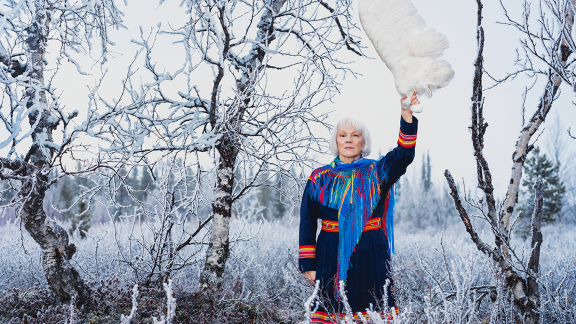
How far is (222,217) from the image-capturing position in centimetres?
341

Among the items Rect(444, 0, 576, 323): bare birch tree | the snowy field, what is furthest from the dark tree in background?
Rect(444, 0, 576, 323): bare birch tree

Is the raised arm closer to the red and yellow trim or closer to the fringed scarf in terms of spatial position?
the fringed scarf

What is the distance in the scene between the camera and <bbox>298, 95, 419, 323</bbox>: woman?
2.28 metres

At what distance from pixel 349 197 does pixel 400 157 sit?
1.40 ft

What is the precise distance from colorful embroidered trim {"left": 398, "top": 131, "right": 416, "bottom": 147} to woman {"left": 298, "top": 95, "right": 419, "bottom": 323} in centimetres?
1

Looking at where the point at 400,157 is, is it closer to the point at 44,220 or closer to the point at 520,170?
the point at 520,170

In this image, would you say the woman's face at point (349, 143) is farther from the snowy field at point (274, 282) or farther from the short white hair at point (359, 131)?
the snowy field at point (274, 282)

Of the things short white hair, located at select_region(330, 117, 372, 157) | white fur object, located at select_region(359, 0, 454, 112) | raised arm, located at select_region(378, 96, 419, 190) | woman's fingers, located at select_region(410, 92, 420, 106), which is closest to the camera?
white fur object, located at select_region(359, 0, 454, 112)

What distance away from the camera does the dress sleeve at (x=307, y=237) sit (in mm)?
2377

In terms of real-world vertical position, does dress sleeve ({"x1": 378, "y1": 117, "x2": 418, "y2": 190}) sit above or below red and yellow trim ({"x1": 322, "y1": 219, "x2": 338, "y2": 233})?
above

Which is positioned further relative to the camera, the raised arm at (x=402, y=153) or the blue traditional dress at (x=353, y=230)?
the blue traditional dress at (x=353, y=230)

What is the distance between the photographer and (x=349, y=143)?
247 centimetres

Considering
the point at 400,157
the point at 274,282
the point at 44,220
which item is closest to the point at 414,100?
the point at 400,157

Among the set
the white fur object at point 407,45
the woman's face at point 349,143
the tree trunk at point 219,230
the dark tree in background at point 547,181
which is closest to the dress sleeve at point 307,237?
the woman's face at point 349,143
